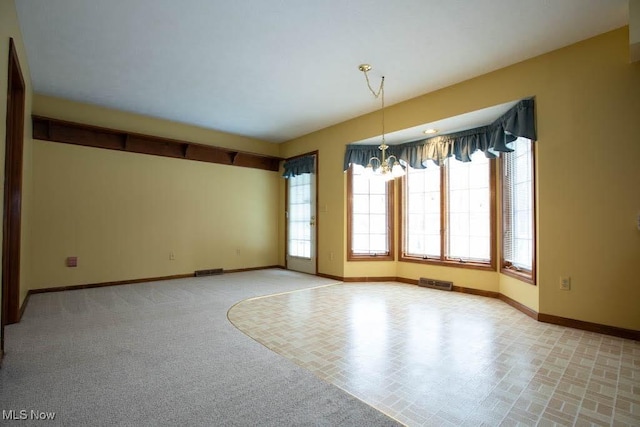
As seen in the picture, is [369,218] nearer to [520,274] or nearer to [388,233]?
[388,233]

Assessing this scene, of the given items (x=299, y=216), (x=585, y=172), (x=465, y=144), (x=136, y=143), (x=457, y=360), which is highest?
(x=136, y=143)

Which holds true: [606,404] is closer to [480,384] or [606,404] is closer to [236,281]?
[480,384]

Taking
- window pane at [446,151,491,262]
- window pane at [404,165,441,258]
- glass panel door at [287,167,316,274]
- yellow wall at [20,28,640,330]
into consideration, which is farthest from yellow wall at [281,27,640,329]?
glass panel door at [287,167,316,274]

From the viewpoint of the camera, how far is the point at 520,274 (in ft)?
11.7

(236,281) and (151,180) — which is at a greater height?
(151,180)

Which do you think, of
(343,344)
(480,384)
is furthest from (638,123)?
(343,344)

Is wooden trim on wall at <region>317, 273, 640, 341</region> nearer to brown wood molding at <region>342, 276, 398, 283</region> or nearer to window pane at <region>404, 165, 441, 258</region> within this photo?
window pane at <region>404, 165, 441, 258</region>

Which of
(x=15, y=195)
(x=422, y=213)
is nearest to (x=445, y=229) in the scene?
(x=422, y=213)

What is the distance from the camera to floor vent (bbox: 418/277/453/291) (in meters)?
4.51

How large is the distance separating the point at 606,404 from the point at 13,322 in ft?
15.4

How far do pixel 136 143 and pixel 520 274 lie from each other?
19.0 ft

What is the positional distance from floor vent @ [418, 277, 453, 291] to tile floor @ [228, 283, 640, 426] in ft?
2.41

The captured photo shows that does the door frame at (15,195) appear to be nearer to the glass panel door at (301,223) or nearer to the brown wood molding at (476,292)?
the glass panel door at (301,223)

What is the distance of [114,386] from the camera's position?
1.86 meters
